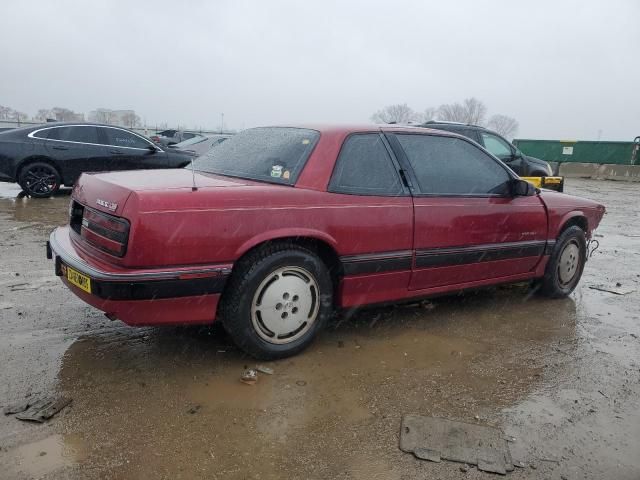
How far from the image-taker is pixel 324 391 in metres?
2.88

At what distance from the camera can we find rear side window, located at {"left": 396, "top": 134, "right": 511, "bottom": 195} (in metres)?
3.78

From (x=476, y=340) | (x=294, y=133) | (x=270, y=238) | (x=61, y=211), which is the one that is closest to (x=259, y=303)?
(x=270, y=238)

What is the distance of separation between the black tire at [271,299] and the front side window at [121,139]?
7.68m

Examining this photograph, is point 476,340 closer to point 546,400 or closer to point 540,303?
point 546,400

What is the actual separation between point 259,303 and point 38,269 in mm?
2927

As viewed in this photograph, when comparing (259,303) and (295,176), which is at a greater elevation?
(295,176)

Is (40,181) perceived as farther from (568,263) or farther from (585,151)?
(585,151)

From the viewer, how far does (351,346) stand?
3512 mm

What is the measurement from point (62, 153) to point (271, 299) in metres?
7.73

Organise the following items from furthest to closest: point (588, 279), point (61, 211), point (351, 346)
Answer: point (61, 211) < point (588, 279) < point (351, 346)

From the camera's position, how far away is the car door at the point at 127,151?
9555mm

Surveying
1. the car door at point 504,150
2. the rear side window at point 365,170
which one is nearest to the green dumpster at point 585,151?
the car door at point 504,150

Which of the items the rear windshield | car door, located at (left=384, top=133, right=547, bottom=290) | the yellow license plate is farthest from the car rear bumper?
car door, located at (left=384, top=133, right=547, bottom=290)

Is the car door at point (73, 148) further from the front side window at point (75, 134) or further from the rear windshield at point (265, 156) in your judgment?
the rear windshield at point (265, 156)
